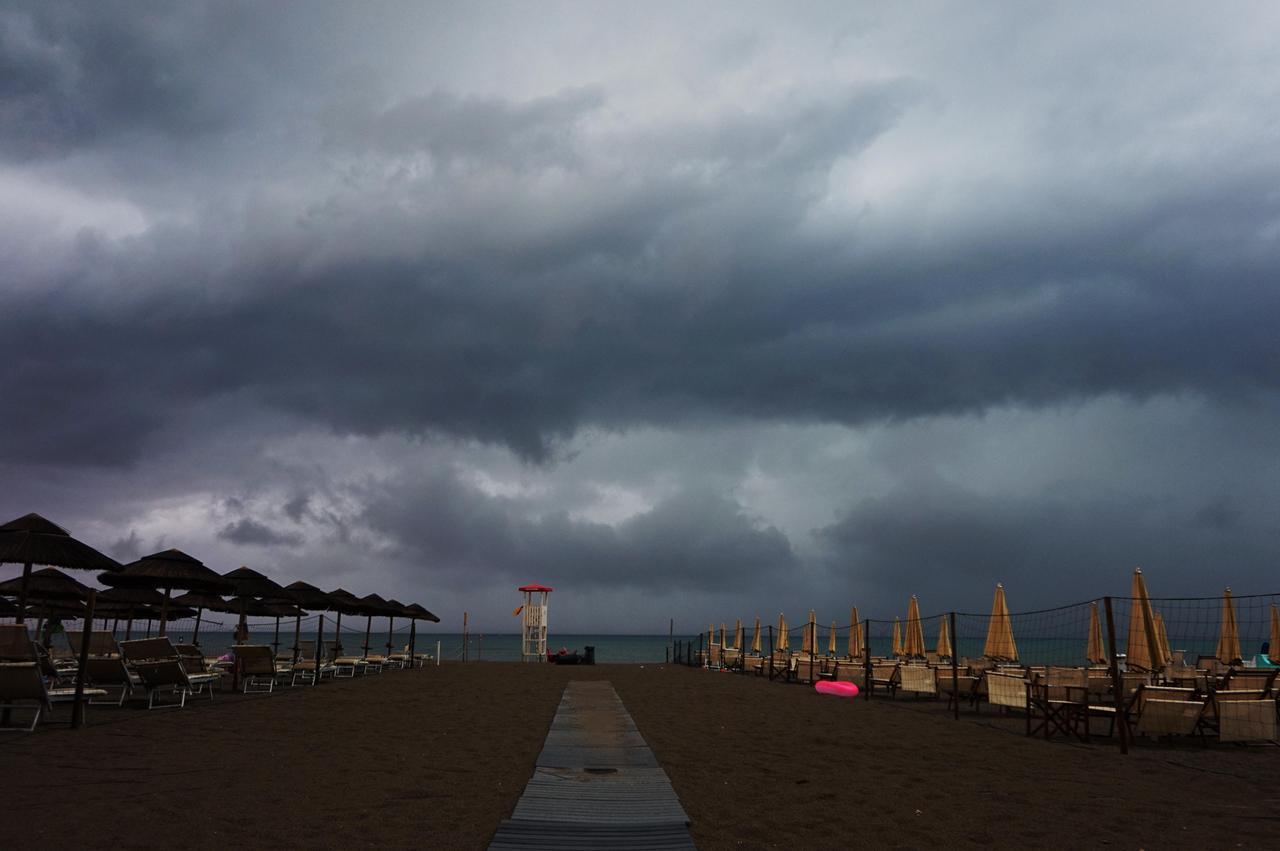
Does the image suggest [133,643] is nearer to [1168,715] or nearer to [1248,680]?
[1168,715]

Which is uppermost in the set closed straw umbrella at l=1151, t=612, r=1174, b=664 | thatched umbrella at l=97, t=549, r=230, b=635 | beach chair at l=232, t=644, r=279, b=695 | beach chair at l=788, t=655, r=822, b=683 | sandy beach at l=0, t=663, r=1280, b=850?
thatched umbrella at l=97, t=549, r=230, b=635

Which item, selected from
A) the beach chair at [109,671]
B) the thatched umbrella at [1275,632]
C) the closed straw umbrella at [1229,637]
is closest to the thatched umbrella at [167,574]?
the beach chair at [109,671]

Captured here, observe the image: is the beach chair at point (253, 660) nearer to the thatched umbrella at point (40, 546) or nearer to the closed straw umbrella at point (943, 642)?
the thatched umbrella at point (40, 546)

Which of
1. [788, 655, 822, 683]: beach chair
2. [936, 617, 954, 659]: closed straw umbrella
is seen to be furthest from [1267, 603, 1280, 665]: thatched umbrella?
[788, 655, 822, 683]: beach chair

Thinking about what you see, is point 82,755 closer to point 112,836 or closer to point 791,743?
point 112,836

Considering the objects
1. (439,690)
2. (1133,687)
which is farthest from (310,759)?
(1133,687)

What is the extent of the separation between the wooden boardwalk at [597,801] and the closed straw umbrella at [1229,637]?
16095 millimetres

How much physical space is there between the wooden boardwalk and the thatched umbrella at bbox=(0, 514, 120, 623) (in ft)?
29.3

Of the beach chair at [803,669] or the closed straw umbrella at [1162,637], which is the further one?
the beach chair at [803,669]

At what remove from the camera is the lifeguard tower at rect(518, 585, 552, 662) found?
37.6 meters

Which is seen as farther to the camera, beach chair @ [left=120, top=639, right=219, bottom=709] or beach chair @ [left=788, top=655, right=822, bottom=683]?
beach chair @ [left=788, top=655, right=822, bottom=683]

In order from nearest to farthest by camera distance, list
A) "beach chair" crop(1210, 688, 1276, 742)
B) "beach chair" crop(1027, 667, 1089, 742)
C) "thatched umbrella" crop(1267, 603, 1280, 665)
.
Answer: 1. "beach chair" crop(1210, 688, 1276, 742)
2. "beach chair" crop(1027, 667, 1089, 742)
3. "thatched umbrella" crop(1267, 603, 1280, 665)

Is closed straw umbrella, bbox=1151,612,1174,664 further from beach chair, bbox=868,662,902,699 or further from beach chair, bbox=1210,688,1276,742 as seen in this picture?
beach chair, bbox=1210,688,1276,742

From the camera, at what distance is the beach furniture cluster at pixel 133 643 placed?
427 inches
